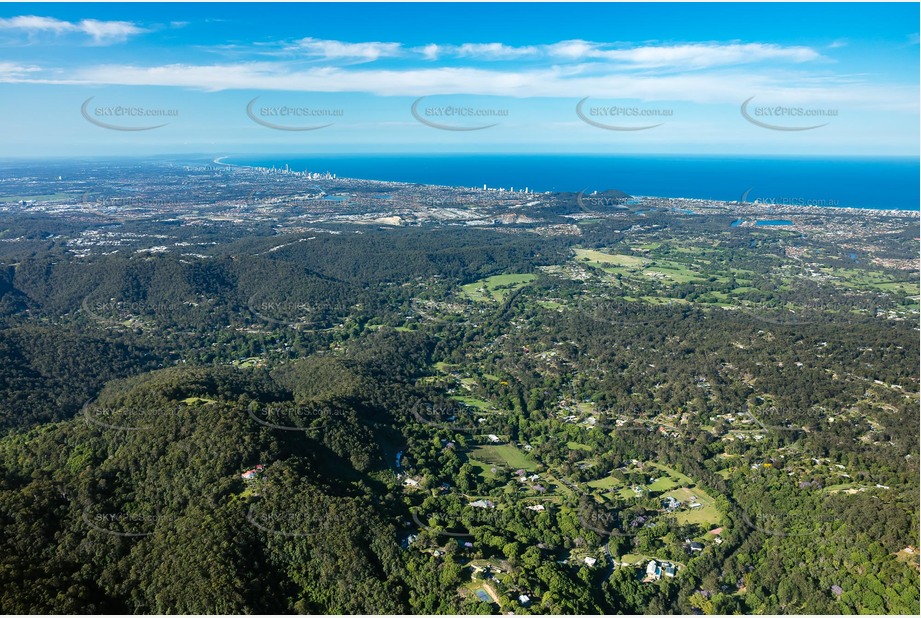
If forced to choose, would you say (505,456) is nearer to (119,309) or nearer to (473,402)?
(473,402)

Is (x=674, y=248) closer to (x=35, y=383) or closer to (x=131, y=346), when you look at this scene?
(x=131, y=346)

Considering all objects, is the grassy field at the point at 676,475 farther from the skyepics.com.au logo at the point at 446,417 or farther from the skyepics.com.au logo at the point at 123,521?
the skyepics.com.au logo at the point at 123,521

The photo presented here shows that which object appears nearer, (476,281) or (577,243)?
(476,281)

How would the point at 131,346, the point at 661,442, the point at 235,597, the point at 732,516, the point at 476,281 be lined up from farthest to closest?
the point at 476,281
the point at 131,346
the point at 661,442
the point at 732,516
the point at 235,597

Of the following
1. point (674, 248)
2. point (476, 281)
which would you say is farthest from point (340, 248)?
point (674, 248)

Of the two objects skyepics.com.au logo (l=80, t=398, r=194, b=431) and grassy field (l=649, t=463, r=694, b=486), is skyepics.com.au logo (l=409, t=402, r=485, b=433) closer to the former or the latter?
grassy field (l=649, t=463, r=694, b=486)

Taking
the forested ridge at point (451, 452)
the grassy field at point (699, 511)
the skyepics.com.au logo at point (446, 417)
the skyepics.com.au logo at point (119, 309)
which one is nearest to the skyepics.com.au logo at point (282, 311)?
the forested ridge at point (451, 452)
